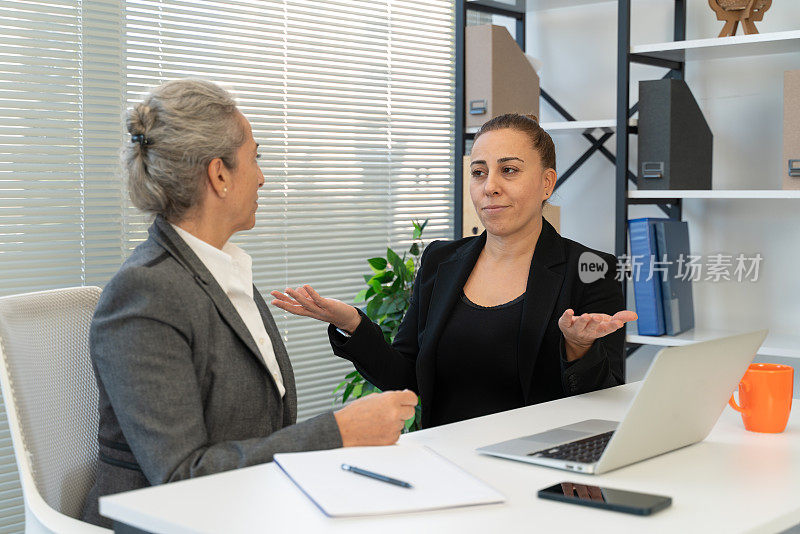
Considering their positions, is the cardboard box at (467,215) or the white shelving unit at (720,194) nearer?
the white shelving unit at (720,194)

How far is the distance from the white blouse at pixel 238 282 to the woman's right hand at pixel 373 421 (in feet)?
0.65

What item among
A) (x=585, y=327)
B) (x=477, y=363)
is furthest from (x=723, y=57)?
(x=585, y=327)

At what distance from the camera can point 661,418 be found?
1.26 metres

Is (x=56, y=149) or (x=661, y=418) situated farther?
(x=56, y=149)

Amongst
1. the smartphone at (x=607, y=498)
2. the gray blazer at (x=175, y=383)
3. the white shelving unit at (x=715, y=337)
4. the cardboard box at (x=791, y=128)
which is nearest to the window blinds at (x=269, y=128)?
the white shelving unit at (x=715, y=337)

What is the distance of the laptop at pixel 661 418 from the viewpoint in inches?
A: 47.1

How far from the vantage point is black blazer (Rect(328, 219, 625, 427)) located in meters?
1.96

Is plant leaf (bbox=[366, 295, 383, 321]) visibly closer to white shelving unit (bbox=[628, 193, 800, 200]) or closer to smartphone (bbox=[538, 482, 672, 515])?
white shelving unit (bbox=[628, 193, 800, 200])

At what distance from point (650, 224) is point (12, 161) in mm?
2038

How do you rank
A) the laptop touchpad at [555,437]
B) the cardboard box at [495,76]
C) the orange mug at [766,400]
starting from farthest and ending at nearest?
the cardboard box at [495,76] → the orange mug at [766,400] → the laptop touchpad at [555,437]

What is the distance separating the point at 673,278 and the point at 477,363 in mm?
1264

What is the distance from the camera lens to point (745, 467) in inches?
50.1

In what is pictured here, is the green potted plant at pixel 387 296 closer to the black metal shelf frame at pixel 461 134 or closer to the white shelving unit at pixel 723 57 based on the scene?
the black metal shelf frame at pixel 461 134

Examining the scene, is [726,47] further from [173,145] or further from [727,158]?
[173,145]
